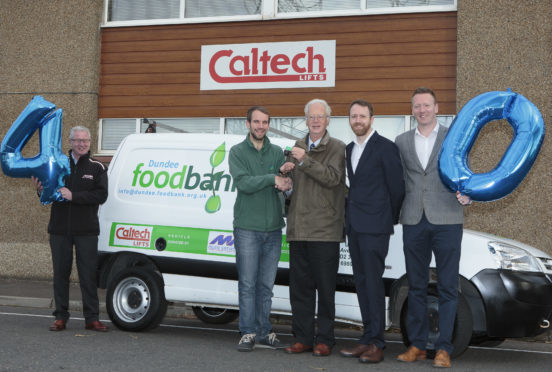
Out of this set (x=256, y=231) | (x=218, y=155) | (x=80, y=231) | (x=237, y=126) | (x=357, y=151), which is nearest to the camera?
(x=357, y=151)

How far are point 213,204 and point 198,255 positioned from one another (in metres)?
0.51

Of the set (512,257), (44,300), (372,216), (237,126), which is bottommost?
(44,300)

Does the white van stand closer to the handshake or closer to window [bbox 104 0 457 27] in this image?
the handshake

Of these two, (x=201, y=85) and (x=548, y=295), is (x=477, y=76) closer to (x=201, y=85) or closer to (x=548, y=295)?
(x=201, y=85)

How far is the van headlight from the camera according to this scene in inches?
242

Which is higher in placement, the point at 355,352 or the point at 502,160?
the point at 502,160

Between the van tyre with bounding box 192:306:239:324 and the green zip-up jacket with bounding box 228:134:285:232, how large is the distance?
7.58ft

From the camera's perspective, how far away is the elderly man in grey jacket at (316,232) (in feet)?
20.3

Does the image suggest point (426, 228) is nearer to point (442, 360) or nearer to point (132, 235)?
point (442, 360)

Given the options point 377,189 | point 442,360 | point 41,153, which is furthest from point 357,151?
point 41,153

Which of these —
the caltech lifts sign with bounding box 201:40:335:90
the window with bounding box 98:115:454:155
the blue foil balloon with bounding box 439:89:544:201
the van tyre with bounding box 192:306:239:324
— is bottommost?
the van tyre with bounding box 192:306:239:324

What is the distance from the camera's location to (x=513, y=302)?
6000 mm

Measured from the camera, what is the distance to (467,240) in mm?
6336

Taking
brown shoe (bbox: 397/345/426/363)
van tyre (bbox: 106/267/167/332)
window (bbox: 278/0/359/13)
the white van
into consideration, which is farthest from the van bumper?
window (bbox: 278/0/359/13)
